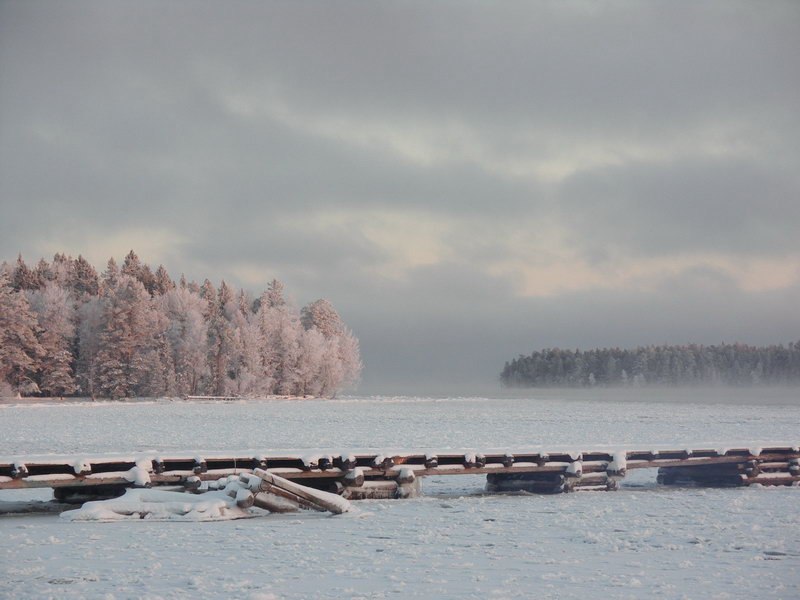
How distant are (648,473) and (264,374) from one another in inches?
3363

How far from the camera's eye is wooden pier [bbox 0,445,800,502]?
19.2 m

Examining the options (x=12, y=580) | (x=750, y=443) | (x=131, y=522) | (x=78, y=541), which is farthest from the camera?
(x=750, y=443)

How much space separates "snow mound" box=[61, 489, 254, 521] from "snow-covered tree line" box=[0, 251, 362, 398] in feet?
227

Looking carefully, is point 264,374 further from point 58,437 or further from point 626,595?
point 626,595

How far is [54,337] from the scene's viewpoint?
93.5 m

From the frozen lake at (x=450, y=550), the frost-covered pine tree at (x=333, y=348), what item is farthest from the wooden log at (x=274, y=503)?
the frost-covered pine tree at (x=333, y=348)

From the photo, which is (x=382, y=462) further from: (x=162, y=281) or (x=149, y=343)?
(x=162, y=281)

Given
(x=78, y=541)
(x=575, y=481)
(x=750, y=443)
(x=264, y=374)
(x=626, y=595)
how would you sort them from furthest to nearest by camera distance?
A: (x=264, y=374), (x=750, y=443), (x=575, y=481), (x=78, y=541), (x=626, y=595)

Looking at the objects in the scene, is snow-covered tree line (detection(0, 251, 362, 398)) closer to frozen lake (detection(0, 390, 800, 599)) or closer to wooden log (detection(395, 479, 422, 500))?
wooden log (detection(395, 479, 422, 500))

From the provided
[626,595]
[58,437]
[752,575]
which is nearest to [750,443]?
[752,575]

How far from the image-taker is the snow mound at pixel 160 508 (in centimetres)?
1753

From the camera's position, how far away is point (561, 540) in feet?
50.1

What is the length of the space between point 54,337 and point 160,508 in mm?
82467

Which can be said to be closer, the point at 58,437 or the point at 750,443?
the point at 750,443
